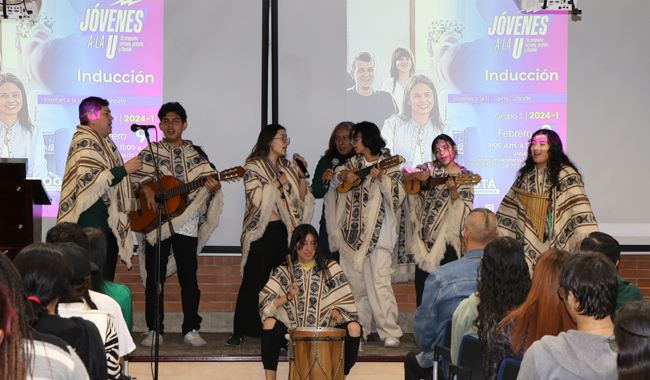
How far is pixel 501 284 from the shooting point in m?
2.65

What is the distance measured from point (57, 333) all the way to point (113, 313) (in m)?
1.02

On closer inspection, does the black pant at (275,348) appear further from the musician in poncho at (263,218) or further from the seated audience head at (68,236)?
the seated audience head at (68,236)

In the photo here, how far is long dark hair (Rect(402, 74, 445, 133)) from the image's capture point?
6262mm

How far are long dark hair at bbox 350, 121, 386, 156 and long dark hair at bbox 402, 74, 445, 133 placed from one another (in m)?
0.73

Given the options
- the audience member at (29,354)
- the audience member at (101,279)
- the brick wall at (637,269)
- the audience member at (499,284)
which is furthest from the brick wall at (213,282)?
the audience member at (29,354)

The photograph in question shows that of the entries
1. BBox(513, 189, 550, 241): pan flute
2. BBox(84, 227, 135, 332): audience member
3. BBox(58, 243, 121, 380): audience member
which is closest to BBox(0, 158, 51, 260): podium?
BBox(84, 227, 135, 332): audience member

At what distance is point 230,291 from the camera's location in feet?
20.5

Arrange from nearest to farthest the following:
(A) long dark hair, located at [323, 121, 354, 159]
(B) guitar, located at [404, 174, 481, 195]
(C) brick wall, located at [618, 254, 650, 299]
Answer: (B) guitar, located at [404, 174, 481, 195]
(A) long dark hair, located at [323, 121, 354, 159]
(C) brick wall, located at [618, 254, 650, 299]

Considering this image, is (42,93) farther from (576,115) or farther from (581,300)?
(581,300)

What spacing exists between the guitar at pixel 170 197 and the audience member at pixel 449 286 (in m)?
2.30

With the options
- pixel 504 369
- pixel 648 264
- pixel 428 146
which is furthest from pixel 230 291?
pixel 504 369

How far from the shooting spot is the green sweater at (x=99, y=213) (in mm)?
5004

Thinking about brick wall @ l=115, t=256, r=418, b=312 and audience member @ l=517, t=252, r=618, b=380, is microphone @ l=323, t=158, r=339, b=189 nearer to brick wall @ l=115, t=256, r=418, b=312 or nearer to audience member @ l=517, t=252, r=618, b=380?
brick wall @ l=115, t=256, r=418, b=312

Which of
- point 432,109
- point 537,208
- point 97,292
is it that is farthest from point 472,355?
point 432,109
